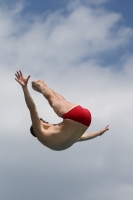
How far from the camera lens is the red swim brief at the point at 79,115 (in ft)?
44.2

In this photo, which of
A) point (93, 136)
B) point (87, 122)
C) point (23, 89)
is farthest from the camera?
point (93, 136)

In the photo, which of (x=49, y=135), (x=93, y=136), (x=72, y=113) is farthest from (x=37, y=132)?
(x=93, y=136)

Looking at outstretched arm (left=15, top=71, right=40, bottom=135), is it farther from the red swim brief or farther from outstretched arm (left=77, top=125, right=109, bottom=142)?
outstretched arm (left=77, top=125, right=109, bottom=142)

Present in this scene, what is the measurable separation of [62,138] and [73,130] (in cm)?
43

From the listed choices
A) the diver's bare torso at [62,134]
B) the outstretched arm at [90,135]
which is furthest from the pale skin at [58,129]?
the outstretched arm at [90,135]

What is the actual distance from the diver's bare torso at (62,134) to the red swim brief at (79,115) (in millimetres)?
114

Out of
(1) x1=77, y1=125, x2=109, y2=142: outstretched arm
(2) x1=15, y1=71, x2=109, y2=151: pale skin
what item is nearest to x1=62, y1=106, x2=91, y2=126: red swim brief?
(2) x1=15, y1=71, x2=109, y2=151: pale skin

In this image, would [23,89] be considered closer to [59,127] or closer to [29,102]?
[29,102]

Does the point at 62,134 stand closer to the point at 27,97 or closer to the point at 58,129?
the point at 58,129

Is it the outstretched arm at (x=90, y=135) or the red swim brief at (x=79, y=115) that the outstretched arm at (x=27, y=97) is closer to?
the red swim brief at (x=79, y=115)

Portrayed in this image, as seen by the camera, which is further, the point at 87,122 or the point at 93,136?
the point at 93,136

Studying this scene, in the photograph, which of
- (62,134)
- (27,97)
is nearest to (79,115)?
(62,134)

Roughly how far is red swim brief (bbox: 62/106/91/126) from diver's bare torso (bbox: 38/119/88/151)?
0.11 m

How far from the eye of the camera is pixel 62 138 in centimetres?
1356
